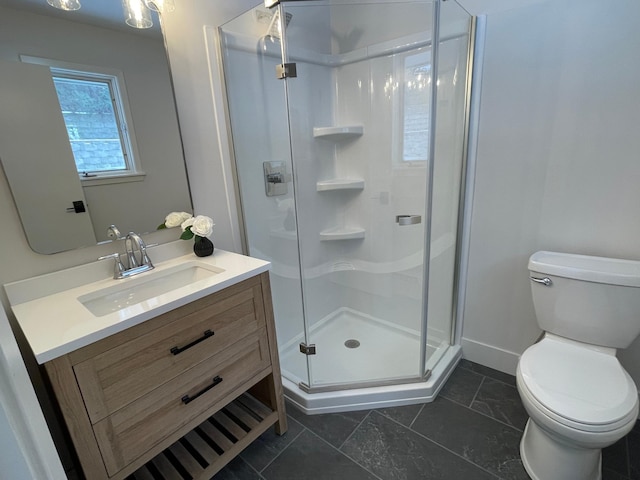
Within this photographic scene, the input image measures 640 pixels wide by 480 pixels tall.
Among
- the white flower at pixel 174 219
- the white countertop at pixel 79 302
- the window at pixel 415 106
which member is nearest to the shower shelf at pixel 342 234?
the window at pixel 415 106

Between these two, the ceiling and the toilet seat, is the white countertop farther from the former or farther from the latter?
the toilet seat

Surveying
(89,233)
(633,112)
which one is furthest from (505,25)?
(89,233)

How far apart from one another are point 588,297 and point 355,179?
55.0 inches

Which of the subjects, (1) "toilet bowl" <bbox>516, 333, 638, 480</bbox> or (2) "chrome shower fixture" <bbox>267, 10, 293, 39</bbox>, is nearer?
(1) "toilet bowl" <bbox>516, 333, 638, 480</bbox>

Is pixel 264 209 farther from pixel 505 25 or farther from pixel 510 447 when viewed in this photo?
pixel 510 447

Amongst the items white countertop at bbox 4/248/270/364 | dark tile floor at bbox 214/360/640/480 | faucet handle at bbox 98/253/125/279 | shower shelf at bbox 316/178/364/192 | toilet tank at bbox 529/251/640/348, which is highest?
shower shelf at bbox 316/178/364/192

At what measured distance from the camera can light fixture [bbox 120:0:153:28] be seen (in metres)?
1.25

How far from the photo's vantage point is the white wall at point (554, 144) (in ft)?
4.30

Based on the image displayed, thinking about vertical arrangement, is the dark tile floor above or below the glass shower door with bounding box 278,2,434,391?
below

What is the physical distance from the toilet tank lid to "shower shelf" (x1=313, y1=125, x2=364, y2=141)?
1.24m

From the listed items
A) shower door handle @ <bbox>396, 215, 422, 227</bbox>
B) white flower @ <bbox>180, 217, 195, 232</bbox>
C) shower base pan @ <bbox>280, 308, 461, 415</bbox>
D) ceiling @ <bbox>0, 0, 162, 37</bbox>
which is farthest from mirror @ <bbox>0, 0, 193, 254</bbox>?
shower door handle @ <bbox>396, 215, 422, 227</bbox>

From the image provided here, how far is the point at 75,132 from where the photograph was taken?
1172mm

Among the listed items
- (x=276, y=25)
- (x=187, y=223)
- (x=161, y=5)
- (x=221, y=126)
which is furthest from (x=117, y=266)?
(x=276, y=25)

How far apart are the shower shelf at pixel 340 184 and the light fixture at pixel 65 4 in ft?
4.49
